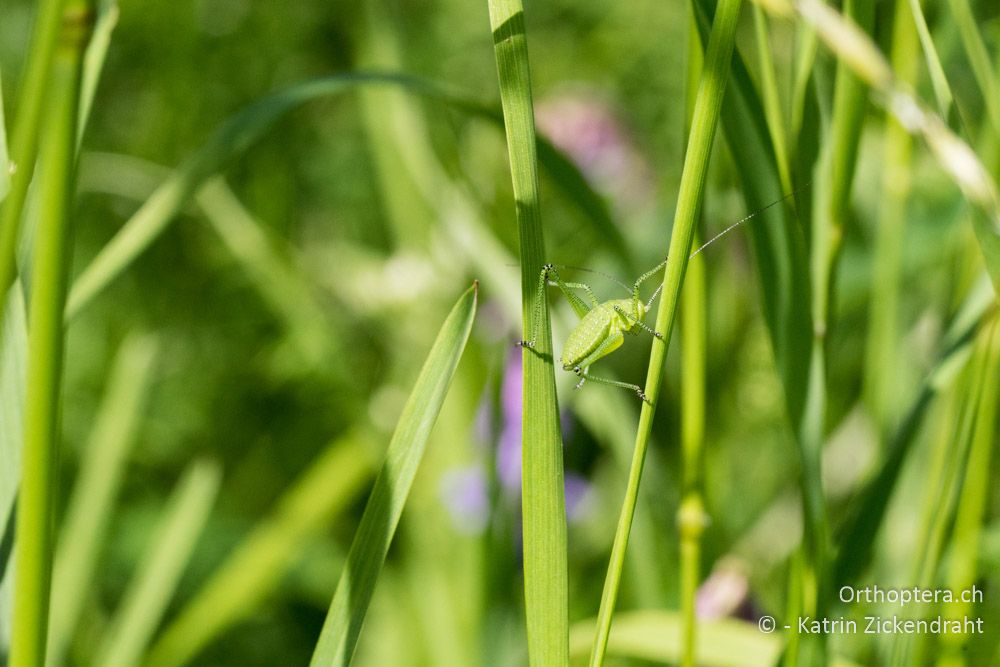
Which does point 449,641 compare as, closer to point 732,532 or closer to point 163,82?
point 732,532

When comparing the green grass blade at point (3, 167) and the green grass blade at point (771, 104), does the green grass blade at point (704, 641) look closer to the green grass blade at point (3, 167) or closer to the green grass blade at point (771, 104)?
the green grass blade at point (771, 104)

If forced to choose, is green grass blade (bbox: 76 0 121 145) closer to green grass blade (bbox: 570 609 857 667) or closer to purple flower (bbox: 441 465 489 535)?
green grass blade (bbox: 570 609 857 667)

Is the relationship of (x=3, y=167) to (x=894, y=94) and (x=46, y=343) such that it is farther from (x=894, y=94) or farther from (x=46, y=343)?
(x=894, y=94)

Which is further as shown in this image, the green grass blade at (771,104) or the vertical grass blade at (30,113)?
the green grass blade at (771,104)

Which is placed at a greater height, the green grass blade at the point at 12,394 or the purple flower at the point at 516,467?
the green grass blade at the point at 12,394

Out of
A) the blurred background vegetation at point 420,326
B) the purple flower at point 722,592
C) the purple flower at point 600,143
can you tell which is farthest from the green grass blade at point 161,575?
the purple flower at point 600,143

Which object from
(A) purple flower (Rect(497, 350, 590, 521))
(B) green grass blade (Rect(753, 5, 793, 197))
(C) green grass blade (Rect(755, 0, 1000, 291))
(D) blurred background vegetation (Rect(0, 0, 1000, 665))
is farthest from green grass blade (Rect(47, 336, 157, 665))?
(C) green grass blade (Rect(755, 0, 1000, 291))

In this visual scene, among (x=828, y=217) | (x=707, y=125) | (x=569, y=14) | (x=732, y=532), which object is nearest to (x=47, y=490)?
(x=707, y=125)
